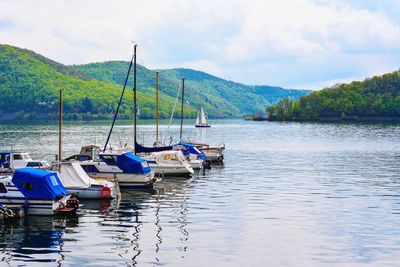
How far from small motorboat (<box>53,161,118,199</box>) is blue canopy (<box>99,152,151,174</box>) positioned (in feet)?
24.9

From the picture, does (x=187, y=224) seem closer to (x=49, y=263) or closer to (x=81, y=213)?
(x=81, y=213)

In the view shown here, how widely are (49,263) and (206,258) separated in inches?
349

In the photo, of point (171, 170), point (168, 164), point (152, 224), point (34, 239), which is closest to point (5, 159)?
point (168, 164)

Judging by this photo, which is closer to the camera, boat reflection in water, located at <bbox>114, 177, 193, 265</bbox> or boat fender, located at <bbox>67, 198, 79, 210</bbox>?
boat reflection in water, located at <bbox>114, 177, 193, 265</bbox>

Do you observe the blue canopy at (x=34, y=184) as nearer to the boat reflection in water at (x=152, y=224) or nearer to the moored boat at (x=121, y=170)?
the boat reflection in water at (x=152, y=224)

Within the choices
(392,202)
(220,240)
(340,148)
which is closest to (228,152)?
(340,148)

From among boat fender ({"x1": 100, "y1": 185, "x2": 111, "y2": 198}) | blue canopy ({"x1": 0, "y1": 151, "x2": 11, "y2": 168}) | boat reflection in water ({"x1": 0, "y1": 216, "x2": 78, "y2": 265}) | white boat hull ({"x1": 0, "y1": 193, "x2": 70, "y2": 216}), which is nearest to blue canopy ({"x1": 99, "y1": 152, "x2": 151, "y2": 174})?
boat fender ({"x1": 100, "y1": 185, "x2": 111, "y2": 198})

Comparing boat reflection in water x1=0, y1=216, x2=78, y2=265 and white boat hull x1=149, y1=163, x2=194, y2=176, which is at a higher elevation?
white boat hull x1=149, y1=163, x2=194, y2=176

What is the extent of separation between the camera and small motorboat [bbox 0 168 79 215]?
157ft

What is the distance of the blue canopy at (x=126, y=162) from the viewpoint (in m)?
64.9

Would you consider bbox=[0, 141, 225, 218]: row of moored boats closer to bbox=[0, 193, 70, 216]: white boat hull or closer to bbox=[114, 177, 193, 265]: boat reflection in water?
bbox=[0, 193, 70, 216]: white boat hull

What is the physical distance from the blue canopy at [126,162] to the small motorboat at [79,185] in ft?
24.9

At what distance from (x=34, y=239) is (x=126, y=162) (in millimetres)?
24054

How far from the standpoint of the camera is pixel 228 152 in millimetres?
129250
